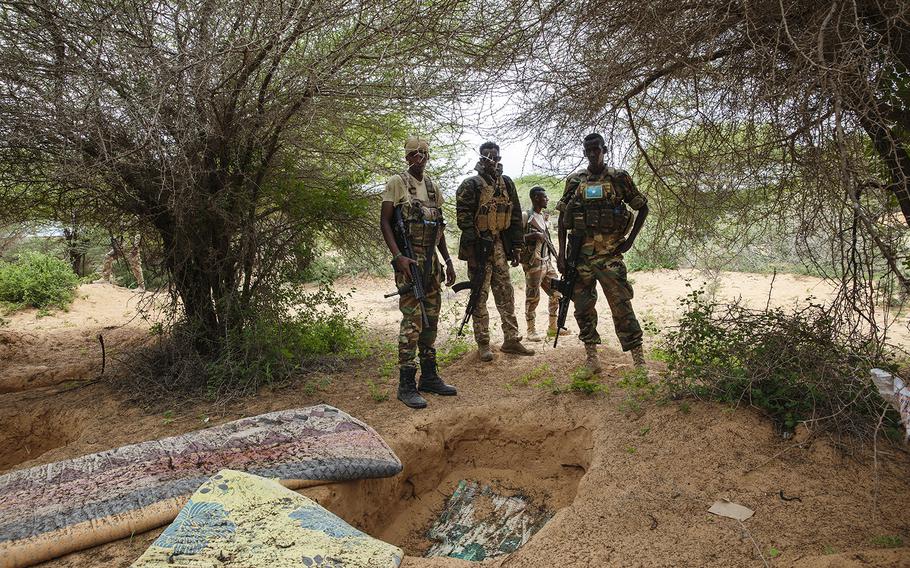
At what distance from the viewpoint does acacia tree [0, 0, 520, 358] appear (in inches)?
147

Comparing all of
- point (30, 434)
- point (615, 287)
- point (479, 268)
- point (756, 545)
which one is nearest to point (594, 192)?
point (615, 287)

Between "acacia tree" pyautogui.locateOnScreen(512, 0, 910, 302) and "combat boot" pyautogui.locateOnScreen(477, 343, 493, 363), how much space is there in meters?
2.20

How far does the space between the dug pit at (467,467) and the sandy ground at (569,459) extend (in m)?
0.01

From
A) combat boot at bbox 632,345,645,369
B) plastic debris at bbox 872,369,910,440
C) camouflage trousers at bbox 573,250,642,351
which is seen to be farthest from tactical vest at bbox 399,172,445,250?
plastic debris at bbox 872,369,910,440

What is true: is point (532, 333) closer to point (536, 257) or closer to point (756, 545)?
point (536, 257)

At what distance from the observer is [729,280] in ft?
35.7

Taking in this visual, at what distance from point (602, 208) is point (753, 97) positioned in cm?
168

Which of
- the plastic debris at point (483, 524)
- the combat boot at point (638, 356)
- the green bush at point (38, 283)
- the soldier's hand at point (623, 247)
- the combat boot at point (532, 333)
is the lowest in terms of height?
the plastic debris at point (483, 524)

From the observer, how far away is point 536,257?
21.5 feet

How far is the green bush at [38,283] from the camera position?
9.96 metres

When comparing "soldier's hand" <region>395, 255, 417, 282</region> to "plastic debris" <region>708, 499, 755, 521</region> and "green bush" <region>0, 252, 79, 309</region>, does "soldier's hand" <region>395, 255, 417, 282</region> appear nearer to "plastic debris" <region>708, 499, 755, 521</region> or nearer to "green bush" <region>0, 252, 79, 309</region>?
"plastic debris" <region>708, 499, 755, 521</region>

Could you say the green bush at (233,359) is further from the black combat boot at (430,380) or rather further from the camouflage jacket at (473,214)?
the camouflage jacket at (473,214)

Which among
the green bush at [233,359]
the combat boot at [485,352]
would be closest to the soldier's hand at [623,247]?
the combat boot at [485,352]

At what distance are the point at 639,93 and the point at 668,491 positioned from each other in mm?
2946
